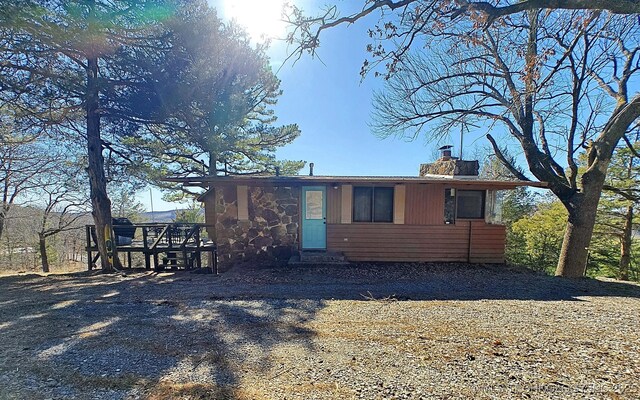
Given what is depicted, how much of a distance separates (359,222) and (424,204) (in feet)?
6.14

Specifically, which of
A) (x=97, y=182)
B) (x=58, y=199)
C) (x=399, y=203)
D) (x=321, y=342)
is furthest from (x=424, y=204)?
(x=58, y=199)

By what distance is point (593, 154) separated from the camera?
7090 mm

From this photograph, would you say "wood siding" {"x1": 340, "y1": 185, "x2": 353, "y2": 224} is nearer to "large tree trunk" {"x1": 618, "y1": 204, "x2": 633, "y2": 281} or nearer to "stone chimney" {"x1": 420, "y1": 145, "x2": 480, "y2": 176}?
"stone chimney" {"x1": 420, "y1": 145, "x2": 480, "y2": 176}

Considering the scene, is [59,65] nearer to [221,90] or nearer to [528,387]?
[221,90]

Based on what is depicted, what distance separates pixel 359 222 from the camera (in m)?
7.55

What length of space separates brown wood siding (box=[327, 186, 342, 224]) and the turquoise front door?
12 cm

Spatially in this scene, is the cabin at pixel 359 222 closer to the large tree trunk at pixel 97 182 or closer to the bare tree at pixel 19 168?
the large tree trunk at pixel 97 182

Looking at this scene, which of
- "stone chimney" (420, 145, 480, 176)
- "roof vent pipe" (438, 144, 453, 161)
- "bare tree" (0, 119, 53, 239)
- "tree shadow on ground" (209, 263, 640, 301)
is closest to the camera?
"tree shadow on ground" (209, 263, 640, 301)

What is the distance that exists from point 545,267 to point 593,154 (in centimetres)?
891

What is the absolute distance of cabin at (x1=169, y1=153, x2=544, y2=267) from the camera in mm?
7473

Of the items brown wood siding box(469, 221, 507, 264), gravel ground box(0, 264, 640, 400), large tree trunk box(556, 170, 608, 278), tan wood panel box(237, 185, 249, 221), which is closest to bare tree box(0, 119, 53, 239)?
gravel ground box(0, 264, 640, 400)

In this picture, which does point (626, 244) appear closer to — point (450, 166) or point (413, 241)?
point (450, 166)

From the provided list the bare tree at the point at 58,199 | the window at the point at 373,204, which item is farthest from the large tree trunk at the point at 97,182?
the window at the point at 373,204

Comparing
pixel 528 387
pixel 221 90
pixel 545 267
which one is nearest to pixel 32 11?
pixel 221 90
